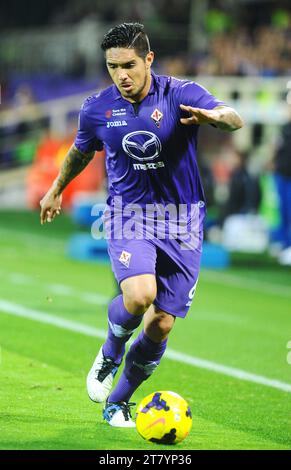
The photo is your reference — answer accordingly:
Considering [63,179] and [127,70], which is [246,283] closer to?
[63,179]

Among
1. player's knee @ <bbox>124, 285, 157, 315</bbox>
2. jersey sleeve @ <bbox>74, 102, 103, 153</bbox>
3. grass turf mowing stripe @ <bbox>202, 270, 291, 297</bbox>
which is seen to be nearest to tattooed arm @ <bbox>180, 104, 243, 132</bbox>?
jersey sleeve @ <bbox>74, 102, 103, 153</bbox>

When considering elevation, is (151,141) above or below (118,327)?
above

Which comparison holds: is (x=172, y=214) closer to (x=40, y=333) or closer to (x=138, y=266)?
(x=138, y=266)

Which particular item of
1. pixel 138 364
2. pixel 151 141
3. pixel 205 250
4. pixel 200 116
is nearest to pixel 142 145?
pixel 151 141

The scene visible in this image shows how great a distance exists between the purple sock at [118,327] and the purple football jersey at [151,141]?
0.68m

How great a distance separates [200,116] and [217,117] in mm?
102

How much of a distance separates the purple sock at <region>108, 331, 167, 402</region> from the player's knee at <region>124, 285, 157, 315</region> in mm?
369

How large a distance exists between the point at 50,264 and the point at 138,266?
9.75m

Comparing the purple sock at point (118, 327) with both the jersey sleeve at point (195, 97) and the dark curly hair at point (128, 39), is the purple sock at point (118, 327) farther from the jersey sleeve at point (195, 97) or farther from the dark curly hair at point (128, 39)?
the dark curly hair at point (128, 39)

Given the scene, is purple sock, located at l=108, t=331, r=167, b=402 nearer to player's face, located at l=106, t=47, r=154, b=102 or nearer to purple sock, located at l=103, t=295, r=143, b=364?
purple sock, located at l=103, t=295, r=143, b=364

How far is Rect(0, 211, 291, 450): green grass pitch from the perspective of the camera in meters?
6.52

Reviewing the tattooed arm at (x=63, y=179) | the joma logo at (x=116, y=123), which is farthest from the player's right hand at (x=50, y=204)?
the joma logo at (x=116, y=123)

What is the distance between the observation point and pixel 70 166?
23.7ft

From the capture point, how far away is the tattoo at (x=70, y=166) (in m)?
7.18
